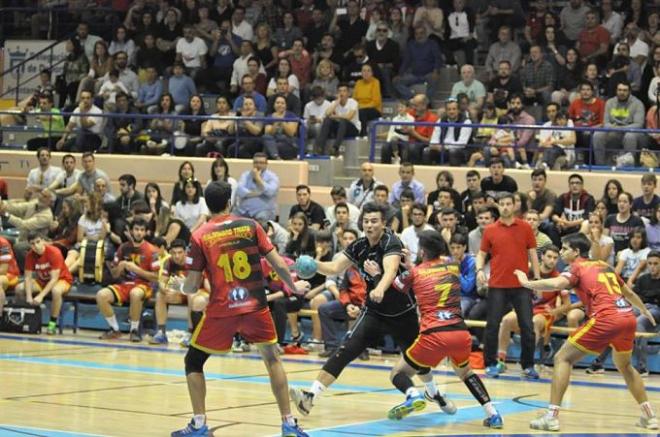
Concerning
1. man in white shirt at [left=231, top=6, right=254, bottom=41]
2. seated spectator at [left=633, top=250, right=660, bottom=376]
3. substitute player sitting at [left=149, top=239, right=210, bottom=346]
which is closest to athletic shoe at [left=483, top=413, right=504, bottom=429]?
seated spectator at [left=633, top=250, right=660, bottom=376]

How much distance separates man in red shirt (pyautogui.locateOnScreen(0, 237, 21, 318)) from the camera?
20656 millimetres

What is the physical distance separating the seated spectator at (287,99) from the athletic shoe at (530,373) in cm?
871

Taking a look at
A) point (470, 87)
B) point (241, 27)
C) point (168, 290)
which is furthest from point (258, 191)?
point (241, 27)

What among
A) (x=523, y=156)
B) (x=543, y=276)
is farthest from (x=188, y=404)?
(x=523, y=156)

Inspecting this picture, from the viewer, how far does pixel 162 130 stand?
24609 millimetres

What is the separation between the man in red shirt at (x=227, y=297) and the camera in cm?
1024

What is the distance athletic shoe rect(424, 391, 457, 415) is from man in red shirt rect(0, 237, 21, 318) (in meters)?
10.2

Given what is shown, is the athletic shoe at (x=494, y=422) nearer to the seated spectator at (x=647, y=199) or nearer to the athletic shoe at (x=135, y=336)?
the seated spectator at (x=647, y=199)

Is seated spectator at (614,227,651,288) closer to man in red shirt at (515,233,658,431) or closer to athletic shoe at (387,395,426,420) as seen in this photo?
man in red shirt at (515,233,658,431)

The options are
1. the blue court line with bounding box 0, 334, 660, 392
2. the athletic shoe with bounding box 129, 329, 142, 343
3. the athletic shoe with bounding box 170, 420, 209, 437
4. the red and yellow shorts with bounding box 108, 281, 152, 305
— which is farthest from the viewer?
the red and yellow shorts with bounding box 108, 281, 152, 305

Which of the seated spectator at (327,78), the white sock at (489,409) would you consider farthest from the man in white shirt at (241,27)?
the white sock at (489,409)

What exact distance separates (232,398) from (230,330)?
10.1 feet

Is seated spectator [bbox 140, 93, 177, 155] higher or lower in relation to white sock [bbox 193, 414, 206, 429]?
higher

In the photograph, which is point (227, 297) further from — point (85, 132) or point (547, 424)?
point (85, 132)
